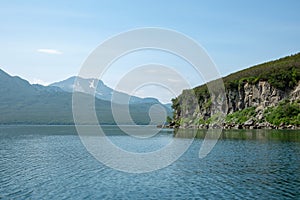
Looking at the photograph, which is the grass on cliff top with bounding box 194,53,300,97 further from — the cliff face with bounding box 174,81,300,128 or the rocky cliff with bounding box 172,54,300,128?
the cliff face with bounding box 174,81,300,128

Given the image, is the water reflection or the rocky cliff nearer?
the water reflection

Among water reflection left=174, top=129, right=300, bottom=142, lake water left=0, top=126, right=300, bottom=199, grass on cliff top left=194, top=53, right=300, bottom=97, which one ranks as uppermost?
grass on cliff top left=194, top=53, right=300, bottom=97

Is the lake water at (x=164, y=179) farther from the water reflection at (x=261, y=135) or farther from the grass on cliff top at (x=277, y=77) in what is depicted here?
the grass on cliff top at (x=277, y=77)

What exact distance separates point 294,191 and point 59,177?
70.5ft

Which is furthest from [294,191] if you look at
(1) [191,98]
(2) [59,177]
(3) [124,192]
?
(1) [191,98]

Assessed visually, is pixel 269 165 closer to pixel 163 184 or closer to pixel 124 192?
pixel 163 184

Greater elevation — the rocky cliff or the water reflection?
the rocky cliff

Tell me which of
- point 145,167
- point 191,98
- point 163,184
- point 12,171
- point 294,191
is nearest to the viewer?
point 294,191

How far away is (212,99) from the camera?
155 metres

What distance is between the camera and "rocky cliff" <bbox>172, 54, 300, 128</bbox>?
396ft

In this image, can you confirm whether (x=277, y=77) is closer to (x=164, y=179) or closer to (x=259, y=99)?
(x=259, y=99)

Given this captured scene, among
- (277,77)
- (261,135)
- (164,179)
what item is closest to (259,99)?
(277,77)

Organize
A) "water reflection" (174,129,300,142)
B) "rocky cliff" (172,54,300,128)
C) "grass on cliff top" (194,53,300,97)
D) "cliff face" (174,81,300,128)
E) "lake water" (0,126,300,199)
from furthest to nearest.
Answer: "cliff face" (174,81,300,128)
"grass on cliff top" (194,53,300,97)
"rocky cliff" (172,54,300,128)
"water reflection" (174,129,300,142)
"lake water" (0,126,300,199)

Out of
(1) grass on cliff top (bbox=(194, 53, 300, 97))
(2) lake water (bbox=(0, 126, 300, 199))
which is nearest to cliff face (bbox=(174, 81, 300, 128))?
(1) grass on cliff top (bbox=(194, 53, 300, 97))
